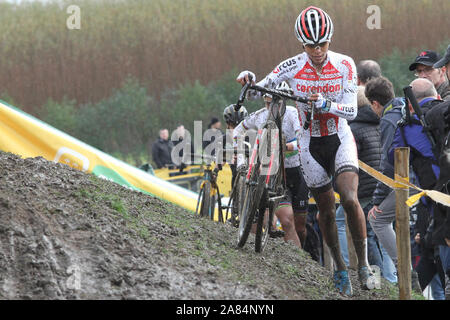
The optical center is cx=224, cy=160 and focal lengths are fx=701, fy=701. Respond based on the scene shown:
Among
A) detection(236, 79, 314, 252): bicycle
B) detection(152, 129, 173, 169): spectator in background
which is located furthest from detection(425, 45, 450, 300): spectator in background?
detection(152, 129, 173, 169): spectator in background

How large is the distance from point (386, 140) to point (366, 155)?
3.92 ft

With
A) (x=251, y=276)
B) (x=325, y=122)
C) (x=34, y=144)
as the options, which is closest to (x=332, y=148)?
(x=325, y=122)

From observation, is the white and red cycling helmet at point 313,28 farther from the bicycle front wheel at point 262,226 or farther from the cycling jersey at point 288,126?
the cycling jersey at point 288,126

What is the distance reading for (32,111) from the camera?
28.8 metres

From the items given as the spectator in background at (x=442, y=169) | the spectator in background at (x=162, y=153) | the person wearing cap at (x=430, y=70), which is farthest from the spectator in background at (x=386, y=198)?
the spectator in background at (x=162, y=153)

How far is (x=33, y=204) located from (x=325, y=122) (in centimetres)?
288

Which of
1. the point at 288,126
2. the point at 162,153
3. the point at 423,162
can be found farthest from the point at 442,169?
the point at 162,153

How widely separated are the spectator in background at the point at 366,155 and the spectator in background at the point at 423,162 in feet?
4.93

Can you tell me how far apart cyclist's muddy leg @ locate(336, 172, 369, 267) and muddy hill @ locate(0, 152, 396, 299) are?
47cm

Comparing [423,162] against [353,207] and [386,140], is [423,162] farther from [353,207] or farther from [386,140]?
[386,140]

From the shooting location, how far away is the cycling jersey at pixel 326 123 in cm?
682

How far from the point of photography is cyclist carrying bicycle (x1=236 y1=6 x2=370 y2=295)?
666cm

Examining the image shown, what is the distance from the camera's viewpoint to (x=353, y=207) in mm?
6551
